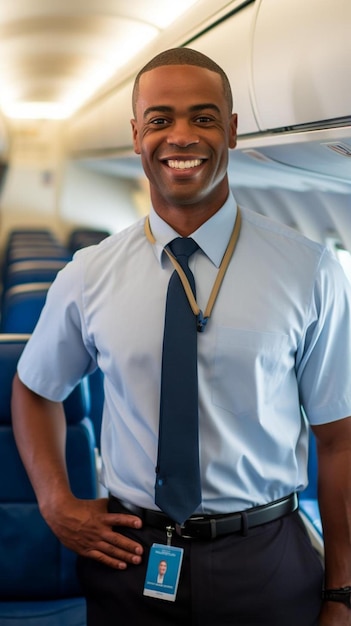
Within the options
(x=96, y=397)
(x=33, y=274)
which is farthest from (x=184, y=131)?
(x=33, y=274)

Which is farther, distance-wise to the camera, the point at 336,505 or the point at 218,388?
the point at 336,505

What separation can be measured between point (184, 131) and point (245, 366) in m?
0.52

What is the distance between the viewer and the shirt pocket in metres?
1.78

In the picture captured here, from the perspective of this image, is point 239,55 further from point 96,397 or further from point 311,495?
point 311,495

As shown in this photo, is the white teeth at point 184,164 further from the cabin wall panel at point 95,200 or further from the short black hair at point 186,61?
the cabin wall panel at point 95,200

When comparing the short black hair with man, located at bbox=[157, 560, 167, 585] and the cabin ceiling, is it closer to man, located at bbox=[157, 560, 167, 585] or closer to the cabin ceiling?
man, located at bbox=[157, 560, 167, 585]

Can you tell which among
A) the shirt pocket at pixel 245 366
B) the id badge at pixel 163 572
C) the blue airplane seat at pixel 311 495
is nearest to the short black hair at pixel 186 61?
the shirt pocket at pixel 245 366

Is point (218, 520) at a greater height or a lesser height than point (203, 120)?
lesser

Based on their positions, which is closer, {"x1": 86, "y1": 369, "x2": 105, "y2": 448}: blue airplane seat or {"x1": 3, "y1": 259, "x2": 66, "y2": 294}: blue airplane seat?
{"x1": 86, "y1": 369, "x2": 105, "y2": 448}: blue airplane seat

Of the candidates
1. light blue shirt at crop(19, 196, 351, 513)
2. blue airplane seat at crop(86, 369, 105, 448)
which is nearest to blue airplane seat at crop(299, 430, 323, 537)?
blue airplane seat at crop(86, 369, 105, 448)

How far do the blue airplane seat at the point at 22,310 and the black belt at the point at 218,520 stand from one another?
195 cm

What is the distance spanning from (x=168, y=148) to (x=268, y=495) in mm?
797

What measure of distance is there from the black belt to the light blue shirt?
2 centimetres

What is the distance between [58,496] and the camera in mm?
2053
